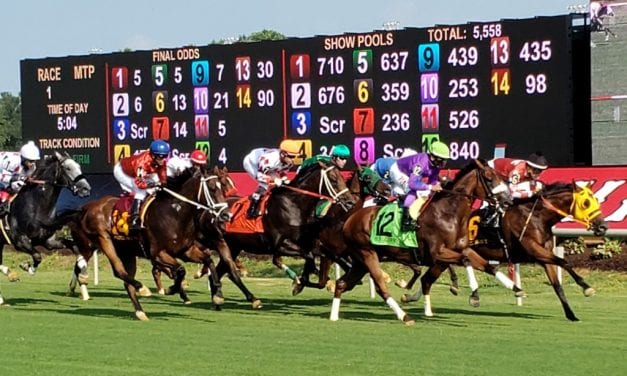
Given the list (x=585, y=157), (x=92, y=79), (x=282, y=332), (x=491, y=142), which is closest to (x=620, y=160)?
(x=585, y=157)

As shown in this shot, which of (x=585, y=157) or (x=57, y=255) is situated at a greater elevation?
(x=585, y=157)

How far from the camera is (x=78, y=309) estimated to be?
17125mm

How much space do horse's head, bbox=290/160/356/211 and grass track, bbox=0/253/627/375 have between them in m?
1.44

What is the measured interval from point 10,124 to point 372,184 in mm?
62773

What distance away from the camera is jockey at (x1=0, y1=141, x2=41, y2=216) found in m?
18.5

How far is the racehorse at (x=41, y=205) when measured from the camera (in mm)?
17938

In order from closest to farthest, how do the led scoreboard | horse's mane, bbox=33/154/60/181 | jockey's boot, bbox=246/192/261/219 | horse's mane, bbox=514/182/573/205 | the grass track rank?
1. the grass track
2. horse's mane, bbox=514/182/573/205
3. jockey's boot, bbox=246/192/261/219
4. horse's mane, bbox=33/154/60/181
5. the led scoreboard

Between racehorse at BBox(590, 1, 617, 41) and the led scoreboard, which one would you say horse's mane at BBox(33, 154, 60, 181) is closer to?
the led scoreboard

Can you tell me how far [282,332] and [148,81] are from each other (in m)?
12.4

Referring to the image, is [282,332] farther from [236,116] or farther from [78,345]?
[236,116]

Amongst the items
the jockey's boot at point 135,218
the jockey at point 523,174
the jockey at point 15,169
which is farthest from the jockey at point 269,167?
the jockey at point 15,169

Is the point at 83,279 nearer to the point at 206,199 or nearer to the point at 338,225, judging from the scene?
the point at 206,199

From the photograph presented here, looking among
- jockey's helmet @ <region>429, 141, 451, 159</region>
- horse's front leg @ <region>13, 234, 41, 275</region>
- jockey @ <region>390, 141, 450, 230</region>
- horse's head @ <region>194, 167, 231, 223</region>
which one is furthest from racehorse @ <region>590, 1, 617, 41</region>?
horse's front leg @ <region>13, 234, 41, 275</region>

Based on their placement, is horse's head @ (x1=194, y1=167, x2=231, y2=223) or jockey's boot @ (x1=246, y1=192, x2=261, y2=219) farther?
jockey's boot @ (x1=246, y1=192, x2=261, y2=219)
